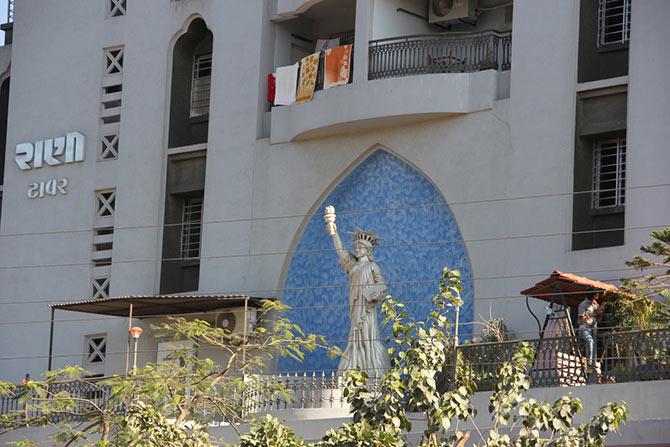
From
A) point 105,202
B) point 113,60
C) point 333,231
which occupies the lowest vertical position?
point 333,231

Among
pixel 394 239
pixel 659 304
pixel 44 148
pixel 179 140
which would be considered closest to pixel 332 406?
pixel 394 239

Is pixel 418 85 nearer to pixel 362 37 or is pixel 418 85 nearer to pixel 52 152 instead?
pixel 362 37

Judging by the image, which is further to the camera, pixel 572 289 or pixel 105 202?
pixel 105 202

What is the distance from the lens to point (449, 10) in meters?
36.1

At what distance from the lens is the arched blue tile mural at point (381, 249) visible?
1342 inches

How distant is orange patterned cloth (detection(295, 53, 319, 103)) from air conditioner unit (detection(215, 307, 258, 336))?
4.17 metres

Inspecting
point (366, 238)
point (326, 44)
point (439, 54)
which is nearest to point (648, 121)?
point (439, 54)

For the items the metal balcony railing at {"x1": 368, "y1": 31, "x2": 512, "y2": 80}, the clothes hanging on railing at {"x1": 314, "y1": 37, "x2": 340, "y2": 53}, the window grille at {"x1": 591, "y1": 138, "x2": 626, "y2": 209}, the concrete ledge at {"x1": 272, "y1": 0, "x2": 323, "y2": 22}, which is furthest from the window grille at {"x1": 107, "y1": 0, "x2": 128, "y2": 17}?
the window grille at {"x1": 591, "y1": 138, "x2": 626, "y2": 209}

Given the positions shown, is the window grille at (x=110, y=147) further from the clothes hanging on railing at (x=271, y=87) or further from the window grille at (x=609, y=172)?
the window grille at (x=609, y=172)

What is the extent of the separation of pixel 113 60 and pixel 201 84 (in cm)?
211

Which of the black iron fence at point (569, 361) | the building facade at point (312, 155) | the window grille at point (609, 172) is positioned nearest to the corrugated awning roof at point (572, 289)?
the building facade at point (312, 155)

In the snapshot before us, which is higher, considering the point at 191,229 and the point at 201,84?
the point at 201,84

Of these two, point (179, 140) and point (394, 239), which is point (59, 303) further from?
point (394, 239)

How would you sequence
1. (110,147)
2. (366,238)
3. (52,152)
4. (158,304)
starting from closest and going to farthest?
1. (366,238)
2. (158,304)
3. (110,147)
4. (52,152)
